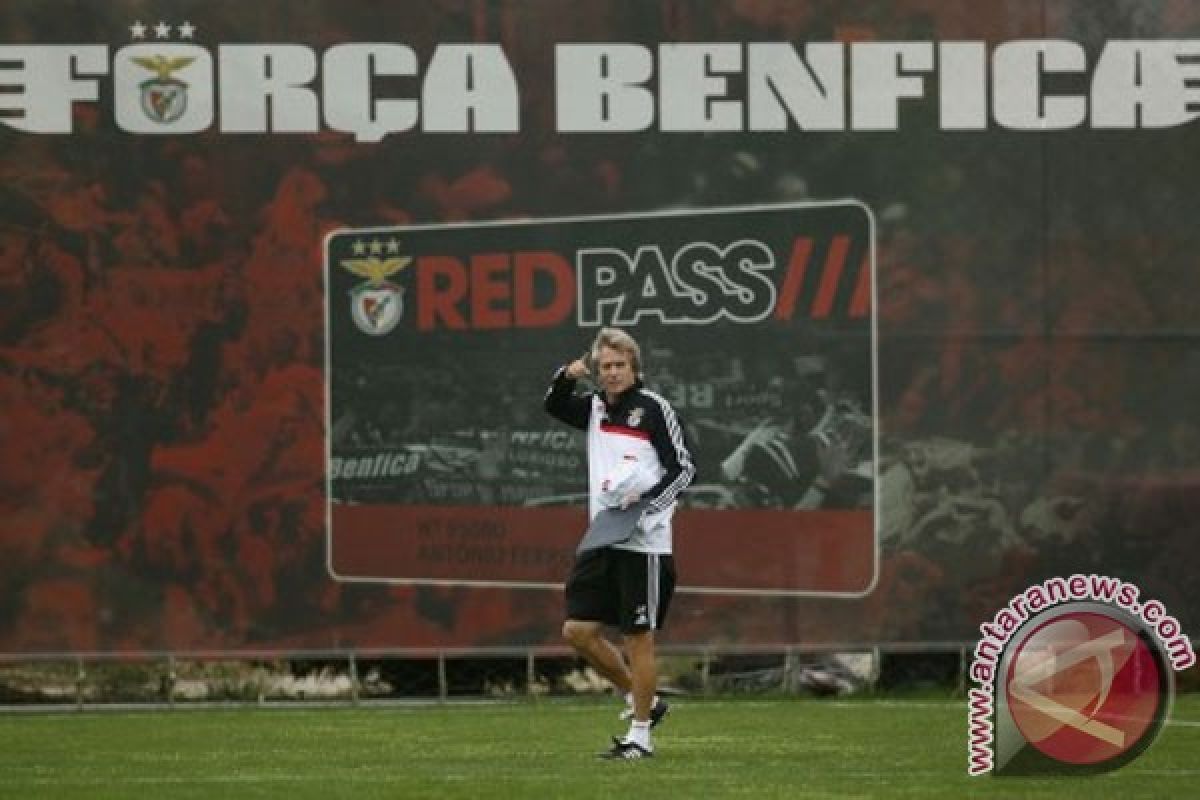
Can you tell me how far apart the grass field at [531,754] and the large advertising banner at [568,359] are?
0.87 metres

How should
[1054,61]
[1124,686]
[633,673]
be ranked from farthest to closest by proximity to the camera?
[1054,61], [1124,686], [633,673]

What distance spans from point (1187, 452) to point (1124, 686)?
1.69 meters

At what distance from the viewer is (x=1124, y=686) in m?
15.3

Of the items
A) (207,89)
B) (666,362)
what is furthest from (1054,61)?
(207,89)

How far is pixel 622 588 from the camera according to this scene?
1268 cm

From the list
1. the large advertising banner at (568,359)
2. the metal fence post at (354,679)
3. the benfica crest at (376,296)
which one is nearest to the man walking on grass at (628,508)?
the large advertising banner at (568,359)

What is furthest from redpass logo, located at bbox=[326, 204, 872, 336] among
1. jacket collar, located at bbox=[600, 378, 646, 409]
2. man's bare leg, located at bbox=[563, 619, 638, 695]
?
man's bare leg, located at bbox=[563, 619, 638, 695]

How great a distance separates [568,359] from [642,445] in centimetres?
360

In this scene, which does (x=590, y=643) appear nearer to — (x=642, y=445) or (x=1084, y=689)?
(x=642, y=445)

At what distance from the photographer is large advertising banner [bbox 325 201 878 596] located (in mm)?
16203

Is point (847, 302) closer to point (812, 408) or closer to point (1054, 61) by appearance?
point (812, 408)

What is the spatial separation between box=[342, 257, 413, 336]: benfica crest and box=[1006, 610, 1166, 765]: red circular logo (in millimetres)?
4018

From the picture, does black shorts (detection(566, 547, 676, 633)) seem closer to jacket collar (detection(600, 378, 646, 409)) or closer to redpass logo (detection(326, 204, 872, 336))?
jacket collar (detection(600, 378, 646, 409))

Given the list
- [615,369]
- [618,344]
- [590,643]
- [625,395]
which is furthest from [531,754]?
[618,344]
